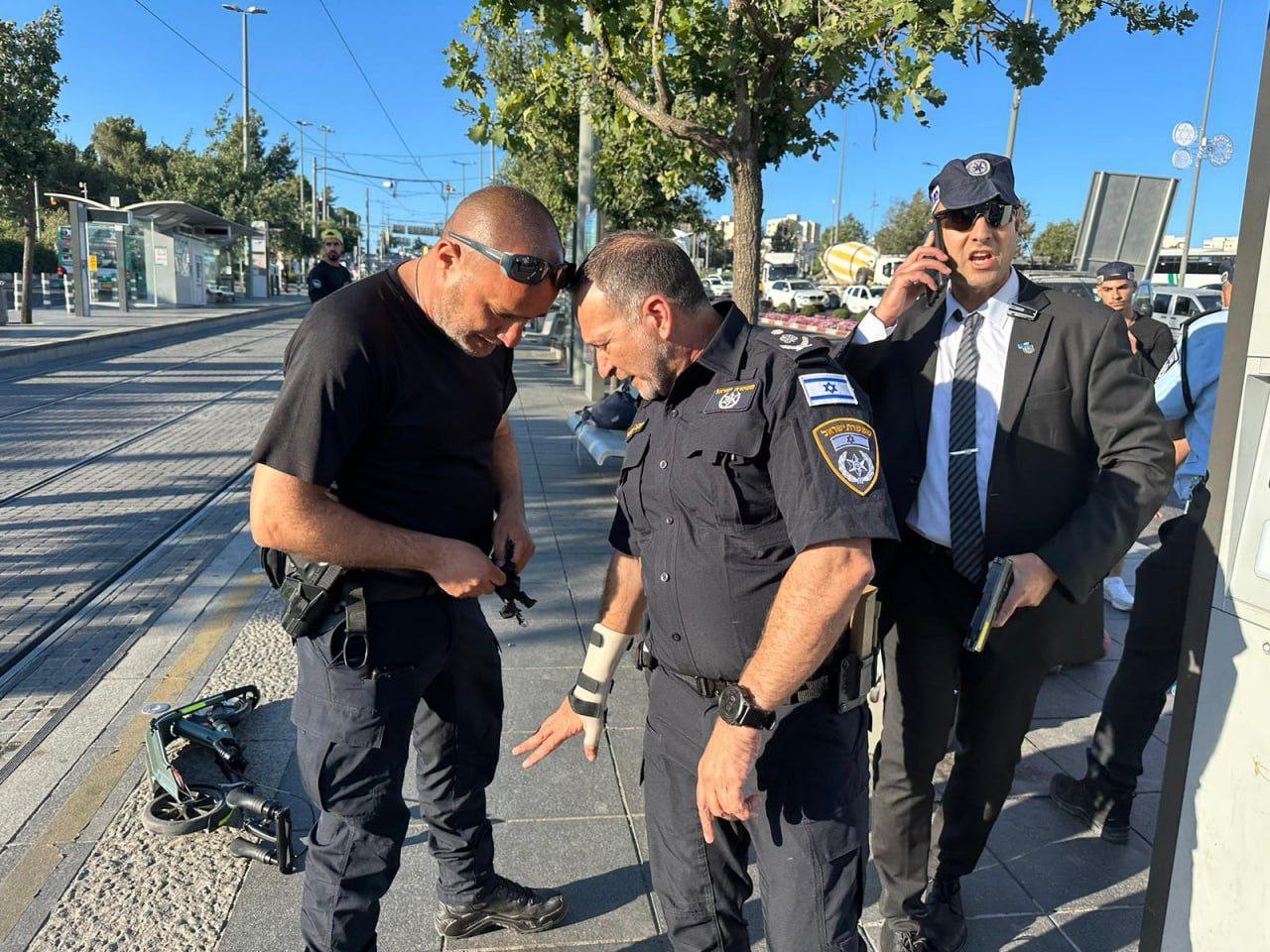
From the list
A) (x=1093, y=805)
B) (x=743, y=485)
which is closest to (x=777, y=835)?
(x=743, y=485)

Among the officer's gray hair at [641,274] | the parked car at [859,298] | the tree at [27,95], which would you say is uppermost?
the tree at [27,95]

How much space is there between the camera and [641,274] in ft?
6.31

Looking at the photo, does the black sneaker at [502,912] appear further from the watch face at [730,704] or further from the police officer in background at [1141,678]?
the police officer in background at [1141,678]

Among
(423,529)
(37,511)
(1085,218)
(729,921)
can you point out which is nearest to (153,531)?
(37,511)

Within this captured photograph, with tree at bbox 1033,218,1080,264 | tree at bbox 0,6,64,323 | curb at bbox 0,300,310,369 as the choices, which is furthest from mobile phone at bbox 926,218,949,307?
tree at bbox 1033,218,1080,264

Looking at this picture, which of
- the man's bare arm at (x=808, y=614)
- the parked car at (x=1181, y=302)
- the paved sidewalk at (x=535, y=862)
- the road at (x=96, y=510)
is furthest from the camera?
the parked car at (x=1181, y=302)

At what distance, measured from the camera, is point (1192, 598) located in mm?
1853

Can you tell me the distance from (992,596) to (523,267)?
1.33 metres

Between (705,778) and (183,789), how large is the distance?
6.62ft

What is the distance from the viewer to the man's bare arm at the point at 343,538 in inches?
78.3

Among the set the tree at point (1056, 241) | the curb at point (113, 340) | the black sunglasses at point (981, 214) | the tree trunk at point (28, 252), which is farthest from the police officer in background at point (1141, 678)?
the tree at point (1056, 241)

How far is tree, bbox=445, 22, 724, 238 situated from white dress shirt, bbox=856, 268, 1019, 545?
4891 mm

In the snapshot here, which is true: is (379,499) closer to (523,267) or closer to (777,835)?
(523,267)

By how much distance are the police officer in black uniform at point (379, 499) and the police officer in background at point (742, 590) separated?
328mm
